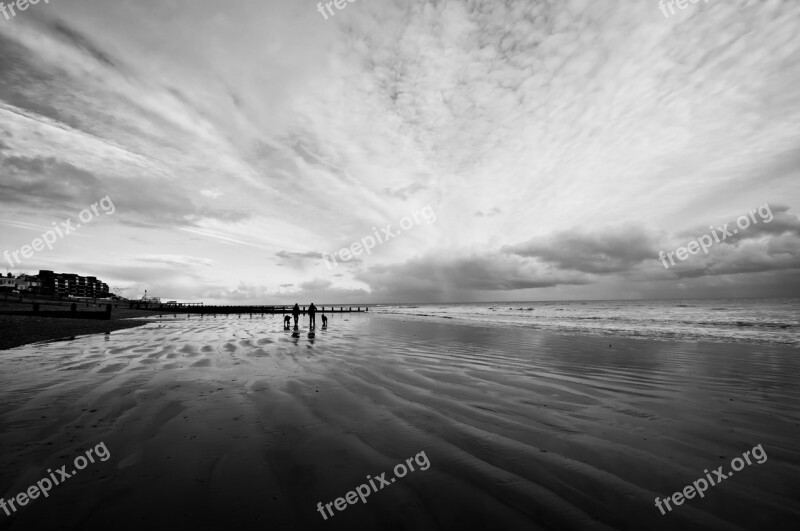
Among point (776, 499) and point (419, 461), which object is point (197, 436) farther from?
point (776, 499)

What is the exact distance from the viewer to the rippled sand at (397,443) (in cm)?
407

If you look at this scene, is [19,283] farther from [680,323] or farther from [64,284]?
[680,323]

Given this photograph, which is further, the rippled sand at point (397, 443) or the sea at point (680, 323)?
the sea at point (680, 323)

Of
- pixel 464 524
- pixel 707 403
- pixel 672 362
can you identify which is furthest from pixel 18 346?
pixel 672 362

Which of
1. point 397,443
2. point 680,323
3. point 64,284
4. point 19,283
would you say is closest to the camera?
point 397,443

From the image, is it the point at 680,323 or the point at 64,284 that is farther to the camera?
the point at 64,284

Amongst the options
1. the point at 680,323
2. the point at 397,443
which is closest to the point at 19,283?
the point at 397,443

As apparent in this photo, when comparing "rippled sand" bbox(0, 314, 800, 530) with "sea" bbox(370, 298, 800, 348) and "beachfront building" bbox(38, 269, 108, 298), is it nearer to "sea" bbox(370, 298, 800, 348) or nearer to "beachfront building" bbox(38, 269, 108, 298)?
"sea" bbox(370, 298, 800, 348)

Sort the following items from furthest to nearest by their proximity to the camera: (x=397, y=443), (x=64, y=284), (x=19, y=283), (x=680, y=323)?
(x=64, y=284), (x=19, y=283), (x=680, y=323), (x=397, y=443)

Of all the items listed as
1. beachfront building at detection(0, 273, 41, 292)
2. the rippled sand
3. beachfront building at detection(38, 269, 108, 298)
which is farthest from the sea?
beachfront building at detection(38, 269, 108, 298)

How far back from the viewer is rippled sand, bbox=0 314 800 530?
160 inches

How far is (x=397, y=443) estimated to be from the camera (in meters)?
6.17

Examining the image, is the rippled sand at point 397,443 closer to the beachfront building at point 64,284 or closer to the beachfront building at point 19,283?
the beachfront building at point 19,283

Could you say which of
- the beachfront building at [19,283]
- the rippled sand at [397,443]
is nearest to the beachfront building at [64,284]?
the beachfront building at [19,283]
